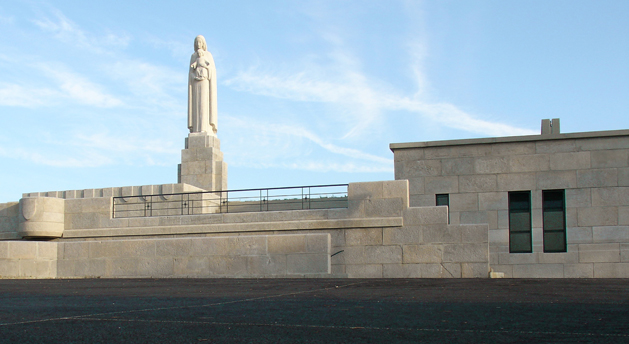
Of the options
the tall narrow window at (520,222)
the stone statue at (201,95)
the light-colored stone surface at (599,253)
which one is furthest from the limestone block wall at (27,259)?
the light-colored stone surface at (599,253)

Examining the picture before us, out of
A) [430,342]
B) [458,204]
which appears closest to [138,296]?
[430,342]

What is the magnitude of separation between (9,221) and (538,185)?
18.8m

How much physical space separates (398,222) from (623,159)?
7.46 meters

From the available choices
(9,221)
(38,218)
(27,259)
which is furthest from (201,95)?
(27,259)

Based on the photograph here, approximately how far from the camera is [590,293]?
10406 mm

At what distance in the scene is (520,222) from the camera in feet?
66.0

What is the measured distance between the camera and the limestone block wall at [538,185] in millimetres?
19281

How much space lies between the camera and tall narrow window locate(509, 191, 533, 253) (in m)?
20.0

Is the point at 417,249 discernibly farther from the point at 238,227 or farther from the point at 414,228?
the point at 238,227

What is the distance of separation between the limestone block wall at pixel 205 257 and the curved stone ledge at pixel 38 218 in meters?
1.26

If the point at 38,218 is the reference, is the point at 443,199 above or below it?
above

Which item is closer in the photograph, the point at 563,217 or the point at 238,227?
the point at 563,217

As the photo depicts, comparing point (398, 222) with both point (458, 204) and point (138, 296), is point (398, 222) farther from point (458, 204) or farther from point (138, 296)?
point (138, 296)

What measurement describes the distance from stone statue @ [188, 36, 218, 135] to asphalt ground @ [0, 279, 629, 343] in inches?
816
